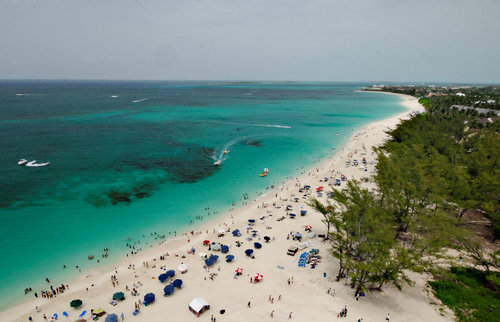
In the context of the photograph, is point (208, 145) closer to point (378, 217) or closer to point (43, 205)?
point (43, 205)

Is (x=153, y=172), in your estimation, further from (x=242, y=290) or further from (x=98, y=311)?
(x=242, y=290)

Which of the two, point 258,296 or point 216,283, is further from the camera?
point 216,283

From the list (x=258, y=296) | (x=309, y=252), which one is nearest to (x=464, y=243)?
(x=309, y=252)

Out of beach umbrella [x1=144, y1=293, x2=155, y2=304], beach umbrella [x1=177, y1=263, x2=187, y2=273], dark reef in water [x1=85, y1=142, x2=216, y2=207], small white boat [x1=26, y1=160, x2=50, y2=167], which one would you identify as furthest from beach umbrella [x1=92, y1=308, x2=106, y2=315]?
small white boat [x1=26, y1=160, x2=50, y2=167]

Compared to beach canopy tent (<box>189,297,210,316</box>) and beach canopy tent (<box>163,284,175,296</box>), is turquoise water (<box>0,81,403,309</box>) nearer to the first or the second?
beach canopy tent (<box>163,284,175,296</box>)

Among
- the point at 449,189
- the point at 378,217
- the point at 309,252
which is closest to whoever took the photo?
the point at 378,217

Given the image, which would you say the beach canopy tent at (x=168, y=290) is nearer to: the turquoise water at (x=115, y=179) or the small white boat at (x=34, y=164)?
the turquoise water at (x=115, y=179)
